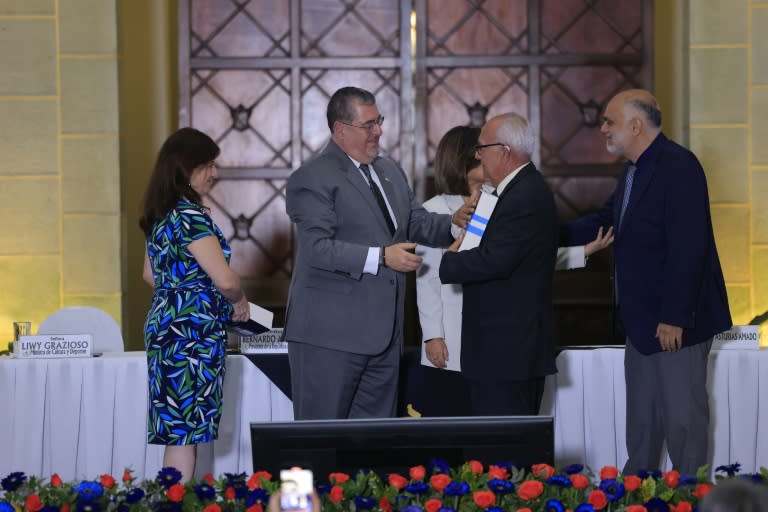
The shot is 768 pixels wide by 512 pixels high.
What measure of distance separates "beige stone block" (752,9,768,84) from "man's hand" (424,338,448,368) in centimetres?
288

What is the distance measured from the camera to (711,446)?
4059 mm

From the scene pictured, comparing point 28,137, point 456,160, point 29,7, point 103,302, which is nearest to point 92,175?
point 28,137

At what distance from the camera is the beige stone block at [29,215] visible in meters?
5.67


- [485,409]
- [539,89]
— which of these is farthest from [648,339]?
[539,89]

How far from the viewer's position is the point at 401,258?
3.31 metres

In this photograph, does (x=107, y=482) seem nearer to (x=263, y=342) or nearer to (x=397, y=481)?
(x=397, y=481)

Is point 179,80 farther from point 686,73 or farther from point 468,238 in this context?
point 468,238

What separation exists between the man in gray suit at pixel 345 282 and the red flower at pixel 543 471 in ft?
4.42

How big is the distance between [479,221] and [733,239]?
2.80 metres

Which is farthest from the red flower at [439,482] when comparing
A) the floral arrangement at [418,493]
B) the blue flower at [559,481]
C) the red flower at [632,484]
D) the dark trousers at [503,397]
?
the dark trousers at [503,397]

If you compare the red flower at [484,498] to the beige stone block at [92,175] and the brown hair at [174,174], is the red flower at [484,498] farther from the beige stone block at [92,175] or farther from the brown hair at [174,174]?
the beige stone block at [92,175]

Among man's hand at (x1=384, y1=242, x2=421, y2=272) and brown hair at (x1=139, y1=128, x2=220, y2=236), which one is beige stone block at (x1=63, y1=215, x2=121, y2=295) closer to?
brown hair at (x1=139, y1=128, x2=220, y2=236)

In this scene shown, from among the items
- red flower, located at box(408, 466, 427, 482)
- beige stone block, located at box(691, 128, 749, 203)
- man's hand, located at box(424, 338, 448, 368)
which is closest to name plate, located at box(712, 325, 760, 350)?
man's hand, located at box(424, 338, 448, 368)

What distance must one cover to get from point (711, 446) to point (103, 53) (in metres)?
3.71
